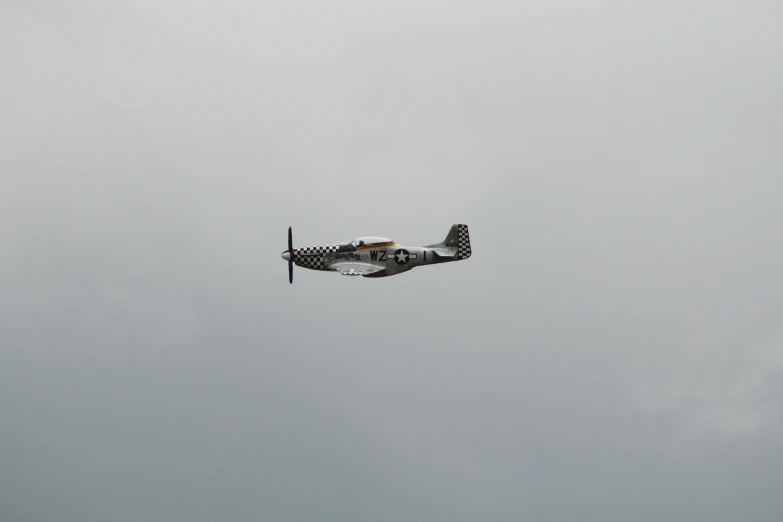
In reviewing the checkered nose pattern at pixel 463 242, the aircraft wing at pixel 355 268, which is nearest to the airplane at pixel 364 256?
the aircraft wing at pixel 355 268

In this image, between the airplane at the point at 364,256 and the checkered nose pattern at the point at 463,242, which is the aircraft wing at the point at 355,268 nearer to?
the airplane at the point at 364,256

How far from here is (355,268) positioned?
75.0 meters

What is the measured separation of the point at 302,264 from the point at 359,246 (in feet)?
16.1

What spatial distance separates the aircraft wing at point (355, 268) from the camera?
244 ft

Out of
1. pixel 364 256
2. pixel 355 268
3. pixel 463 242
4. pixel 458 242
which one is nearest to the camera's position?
pixel 355 268

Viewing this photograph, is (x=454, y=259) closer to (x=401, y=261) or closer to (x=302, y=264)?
(x=401, y=261)

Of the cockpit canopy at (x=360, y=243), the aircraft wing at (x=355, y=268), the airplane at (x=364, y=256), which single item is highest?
the cockpit canopy at (x=360, y=243)

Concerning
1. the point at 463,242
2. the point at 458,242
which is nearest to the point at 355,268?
the point at 458,242

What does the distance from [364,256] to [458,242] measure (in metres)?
8.04

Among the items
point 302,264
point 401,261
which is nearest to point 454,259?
point 401,261

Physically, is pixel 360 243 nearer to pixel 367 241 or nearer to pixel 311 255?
pixel 367 241

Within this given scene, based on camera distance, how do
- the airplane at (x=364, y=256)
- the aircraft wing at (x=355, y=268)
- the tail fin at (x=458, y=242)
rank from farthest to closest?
the tail fin at (x=458, y=242), the airplane at (x=364, y=256), the aircraft wing at (x=355, y=268)

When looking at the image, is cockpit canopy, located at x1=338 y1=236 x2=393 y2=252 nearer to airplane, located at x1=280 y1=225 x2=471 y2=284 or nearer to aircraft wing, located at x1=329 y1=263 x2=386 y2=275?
airplane, located at x1=280 y1=225 x2=471 y2=284

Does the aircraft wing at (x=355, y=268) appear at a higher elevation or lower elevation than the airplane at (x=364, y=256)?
lower
